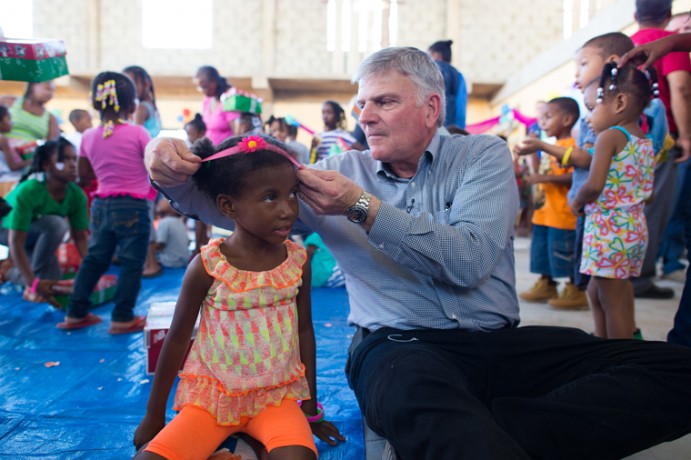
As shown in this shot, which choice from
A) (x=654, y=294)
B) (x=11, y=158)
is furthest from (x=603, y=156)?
(x=11, y=158)

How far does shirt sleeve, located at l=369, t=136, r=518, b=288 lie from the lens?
4.42 ft

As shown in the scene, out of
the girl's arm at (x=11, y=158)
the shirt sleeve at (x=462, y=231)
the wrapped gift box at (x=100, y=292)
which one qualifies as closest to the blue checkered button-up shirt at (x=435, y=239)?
the shirt sleeve at (x=462, y=231)

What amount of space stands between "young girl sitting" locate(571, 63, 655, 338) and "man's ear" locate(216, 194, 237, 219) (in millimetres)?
1582

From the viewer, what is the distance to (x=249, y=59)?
463 inches

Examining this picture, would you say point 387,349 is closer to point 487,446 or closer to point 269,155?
point 487,446

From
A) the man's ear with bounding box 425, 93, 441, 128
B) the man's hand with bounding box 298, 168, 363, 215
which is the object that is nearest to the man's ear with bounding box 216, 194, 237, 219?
the man's hand with bounding box 298, 168, 363, 215

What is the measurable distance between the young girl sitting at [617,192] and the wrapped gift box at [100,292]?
2.94 meters

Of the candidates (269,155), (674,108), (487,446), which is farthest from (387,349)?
(674,108)

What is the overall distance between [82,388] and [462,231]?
167 centimetres

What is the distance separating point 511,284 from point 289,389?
779 millimetres

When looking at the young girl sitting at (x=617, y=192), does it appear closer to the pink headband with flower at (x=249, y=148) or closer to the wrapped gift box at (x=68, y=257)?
the pink headband with flower at (x=249, y=148)

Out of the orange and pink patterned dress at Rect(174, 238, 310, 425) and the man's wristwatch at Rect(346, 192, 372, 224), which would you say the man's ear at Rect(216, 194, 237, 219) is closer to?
the orange and pink patterned dress at Rect(174, 238, 310, 425)

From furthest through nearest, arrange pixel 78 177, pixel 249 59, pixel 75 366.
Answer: pixel 249 59 → pixel 78 177 → pixel 75 366

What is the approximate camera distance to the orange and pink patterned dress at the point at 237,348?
1.40 metres
